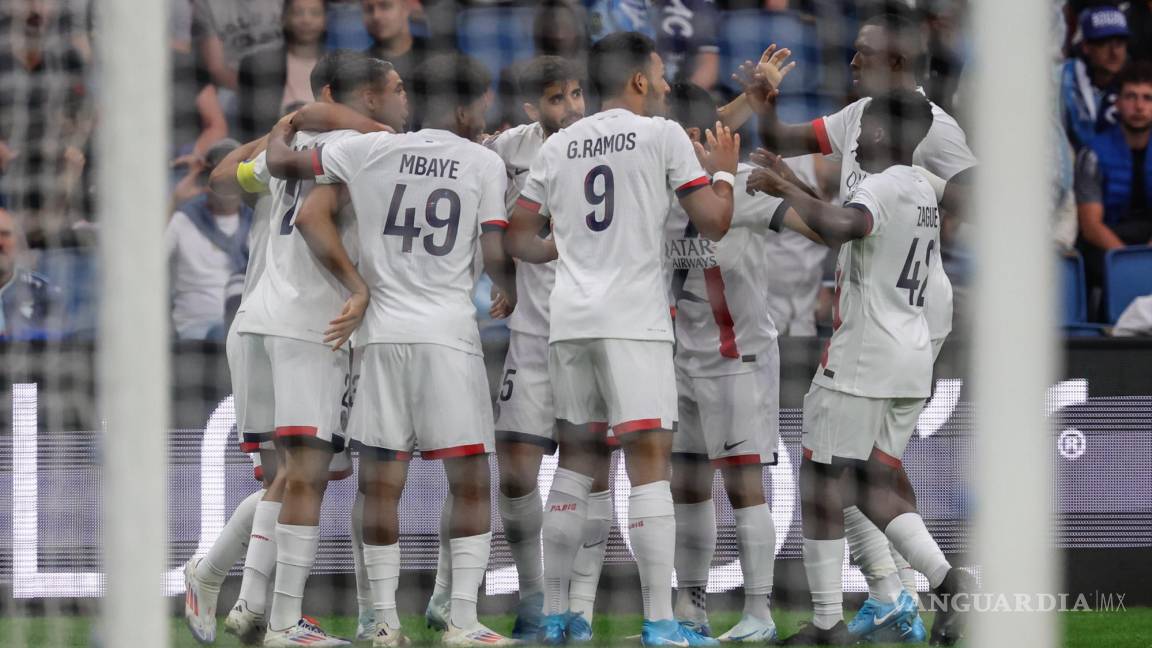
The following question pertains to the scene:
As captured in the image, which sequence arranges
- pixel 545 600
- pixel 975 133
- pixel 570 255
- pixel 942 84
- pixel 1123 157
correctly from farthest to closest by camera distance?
pixel 1123 157
pixel 942 84
pixel 545 600
pixel 570 255
pixel 975 133

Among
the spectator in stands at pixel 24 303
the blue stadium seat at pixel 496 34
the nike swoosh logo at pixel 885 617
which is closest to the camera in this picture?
the nike swoosh logo at pixel 885 617

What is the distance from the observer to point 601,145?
4418mm

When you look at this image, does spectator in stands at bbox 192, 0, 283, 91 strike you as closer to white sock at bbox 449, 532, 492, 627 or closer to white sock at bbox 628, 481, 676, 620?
white sock at bbox 449, 532, 492, 627

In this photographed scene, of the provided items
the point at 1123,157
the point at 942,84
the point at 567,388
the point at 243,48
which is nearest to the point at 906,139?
the point at 942,84

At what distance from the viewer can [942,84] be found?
214 inches

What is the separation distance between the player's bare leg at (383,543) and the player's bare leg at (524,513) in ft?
1.50

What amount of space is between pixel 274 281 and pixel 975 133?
2.67m

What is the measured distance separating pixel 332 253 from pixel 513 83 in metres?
1.81

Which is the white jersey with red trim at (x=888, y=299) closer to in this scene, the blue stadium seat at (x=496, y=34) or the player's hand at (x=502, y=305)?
the player's hand at (x=502, y=305)

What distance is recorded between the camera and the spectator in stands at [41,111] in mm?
4797

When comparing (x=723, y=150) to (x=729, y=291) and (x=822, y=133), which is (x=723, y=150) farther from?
(x=822, y=133)

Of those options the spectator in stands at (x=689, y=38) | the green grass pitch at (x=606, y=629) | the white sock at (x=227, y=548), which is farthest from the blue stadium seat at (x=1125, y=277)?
the white sock at (x=227, y=548)

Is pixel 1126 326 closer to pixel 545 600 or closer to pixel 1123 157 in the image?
→ pixel 1123 157

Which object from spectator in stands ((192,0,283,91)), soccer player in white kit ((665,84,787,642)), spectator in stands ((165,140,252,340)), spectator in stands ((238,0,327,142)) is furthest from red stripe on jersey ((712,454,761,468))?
spectator in stands ((192,0,283,91))
